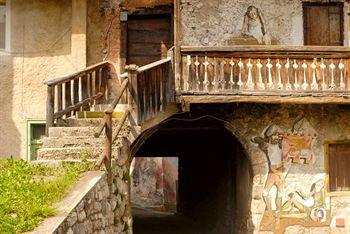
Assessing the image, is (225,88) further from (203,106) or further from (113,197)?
(113,197)

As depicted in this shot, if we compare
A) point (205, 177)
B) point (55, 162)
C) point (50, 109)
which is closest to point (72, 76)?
point (50, 109)

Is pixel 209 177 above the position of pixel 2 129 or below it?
below

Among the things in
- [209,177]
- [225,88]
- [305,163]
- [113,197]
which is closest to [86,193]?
[113,197]

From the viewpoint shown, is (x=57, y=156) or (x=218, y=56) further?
(x=218, y=56)

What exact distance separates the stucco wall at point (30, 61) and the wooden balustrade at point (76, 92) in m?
0.84

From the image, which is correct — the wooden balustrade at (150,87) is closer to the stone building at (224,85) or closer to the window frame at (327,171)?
the stone building at (224,85)

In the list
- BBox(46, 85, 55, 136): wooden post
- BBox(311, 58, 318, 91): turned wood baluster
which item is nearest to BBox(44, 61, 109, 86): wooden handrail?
BBox(46, 85, 55, 136): wooden post

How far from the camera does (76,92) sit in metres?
11.8

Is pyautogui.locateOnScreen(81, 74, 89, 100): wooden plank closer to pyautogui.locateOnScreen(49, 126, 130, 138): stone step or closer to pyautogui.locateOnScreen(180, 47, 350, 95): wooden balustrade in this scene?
pyautogui.locateOnScreen(49, 126, 130, 138): stone step

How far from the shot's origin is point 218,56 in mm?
11484

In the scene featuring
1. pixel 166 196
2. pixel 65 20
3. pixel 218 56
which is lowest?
pixel 166 196

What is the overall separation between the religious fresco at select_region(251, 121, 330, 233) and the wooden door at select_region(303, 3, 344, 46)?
2.86 m

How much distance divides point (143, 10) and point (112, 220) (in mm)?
6487

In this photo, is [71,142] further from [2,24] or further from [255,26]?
[255,26]
